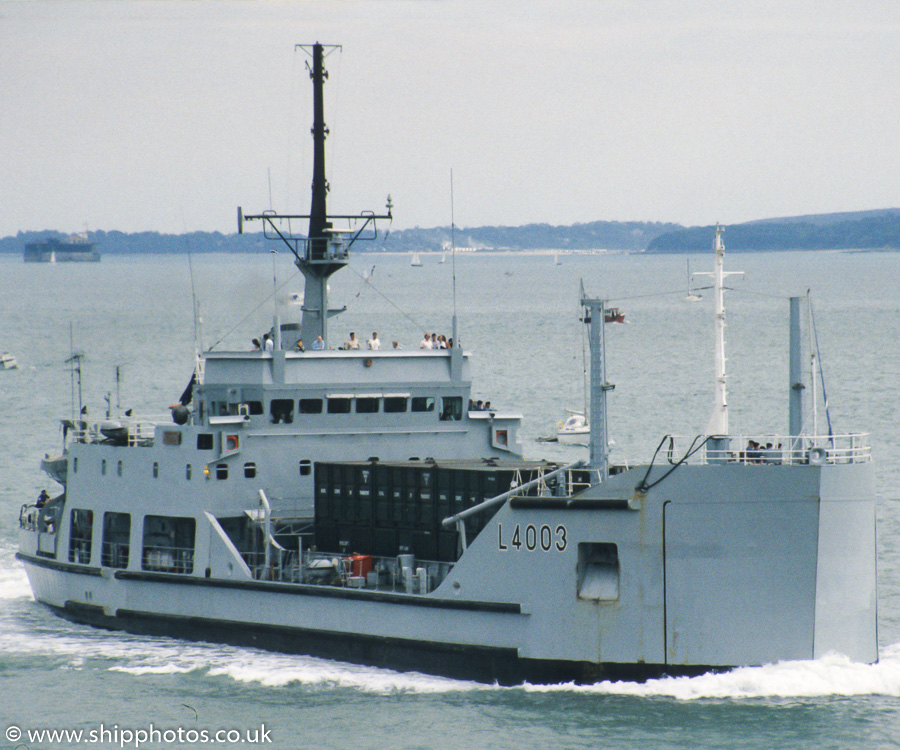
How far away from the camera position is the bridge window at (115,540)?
28.1 m

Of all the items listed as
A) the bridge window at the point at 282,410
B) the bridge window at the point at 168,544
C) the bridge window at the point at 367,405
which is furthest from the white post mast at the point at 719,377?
the bridge window at the point at 168,544

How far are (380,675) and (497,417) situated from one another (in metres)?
6.36

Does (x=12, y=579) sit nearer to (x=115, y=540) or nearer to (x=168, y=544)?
(x=115, y=540)

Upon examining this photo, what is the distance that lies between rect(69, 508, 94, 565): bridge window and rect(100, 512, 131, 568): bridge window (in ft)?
1.87

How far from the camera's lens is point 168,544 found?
27359 mm

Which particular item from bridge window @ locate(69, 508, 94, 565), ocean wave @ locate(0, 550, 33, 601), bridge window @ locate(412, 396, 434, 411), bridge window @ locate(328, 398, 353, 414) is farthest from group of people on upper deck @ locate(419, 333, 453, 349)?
ocean wave @ locate(0, 550, 33, 601)

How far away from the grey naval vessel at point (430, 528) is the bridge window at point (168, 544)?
4 centimetres

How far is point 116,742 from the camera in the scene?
21.7 meters

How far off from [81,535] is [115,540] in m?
1.29

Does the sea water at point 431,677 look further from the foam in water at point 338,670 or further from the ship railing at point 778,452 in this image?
the ship railing at point 778,452

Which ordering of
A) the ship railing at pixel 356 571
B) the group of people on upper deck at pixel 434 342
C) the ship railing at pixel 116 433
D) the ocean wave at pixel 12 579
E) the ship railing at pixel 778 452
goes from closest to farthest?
the ship railing at pixel 778 452 → the ship railing at pixel 356 571 → the ship railing at pixel 116 433 → the group of people on upper deck at pixel 434 342 → the ocean wave at pixel 12 579

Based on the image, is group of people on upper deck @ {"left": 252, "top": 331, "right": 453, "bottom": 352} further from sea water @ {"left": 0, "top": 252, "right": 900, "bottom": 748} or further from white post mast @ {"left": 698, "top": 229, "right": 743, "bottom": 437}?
white post mast @ {"left": 698, "top": 229, "right": 743, "bottom": 437}

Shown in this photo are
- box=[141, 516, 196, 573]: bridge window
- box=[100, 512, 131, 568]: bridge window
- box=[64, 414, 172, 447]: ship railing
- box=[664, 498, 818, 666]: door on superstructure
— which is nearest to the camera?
box=[664, 498, 818, 666]: door on superstructure

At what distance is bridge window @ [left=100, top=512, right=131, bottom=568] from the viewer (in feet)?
92.3
